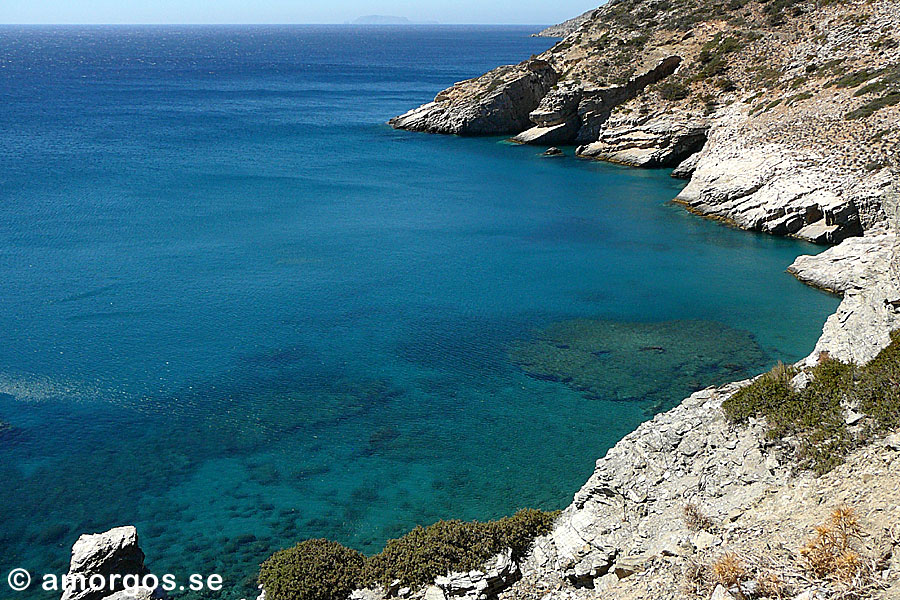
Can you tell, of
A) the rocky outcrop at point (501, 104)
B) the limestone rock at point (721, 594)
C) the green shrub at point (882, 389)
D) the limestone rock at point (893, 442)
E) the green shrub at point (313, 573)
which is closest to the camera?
the limestone rock at point (721, 594)

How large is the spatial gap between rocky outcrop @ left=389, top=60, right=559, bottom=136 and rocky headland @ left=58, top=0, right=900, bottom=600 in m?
0.17

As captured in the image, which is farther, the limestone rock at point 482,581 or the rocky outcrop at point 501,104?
the rocky outcrop at point 501,104

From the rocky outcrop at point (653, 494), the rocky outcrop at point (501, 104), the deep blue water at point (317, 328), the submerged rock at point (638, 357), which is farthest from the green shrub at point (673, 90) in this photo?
the rocky outcrop at point (653, 494)

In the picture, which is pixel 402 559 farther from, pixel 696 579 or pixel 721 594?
pixel 721 594

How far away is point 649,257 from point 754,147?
12.2 metres

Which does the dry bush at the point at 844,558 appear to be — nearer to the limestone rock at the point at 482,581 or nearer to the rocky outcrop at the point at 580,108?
the limestone rock at the point at 482,581

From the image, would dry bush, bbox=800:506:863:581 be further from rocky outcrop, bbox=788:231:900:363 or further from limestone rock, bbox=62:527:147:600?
limestone rock, bbox=62:527:147:600

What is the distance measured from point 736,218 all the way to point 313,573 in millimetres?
35658

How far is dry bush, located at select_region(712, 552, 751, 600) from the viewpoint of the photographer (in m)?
9.57

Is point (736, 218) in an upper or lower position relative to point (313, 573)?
upper

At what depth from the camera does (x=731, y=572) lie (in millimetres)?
9703
